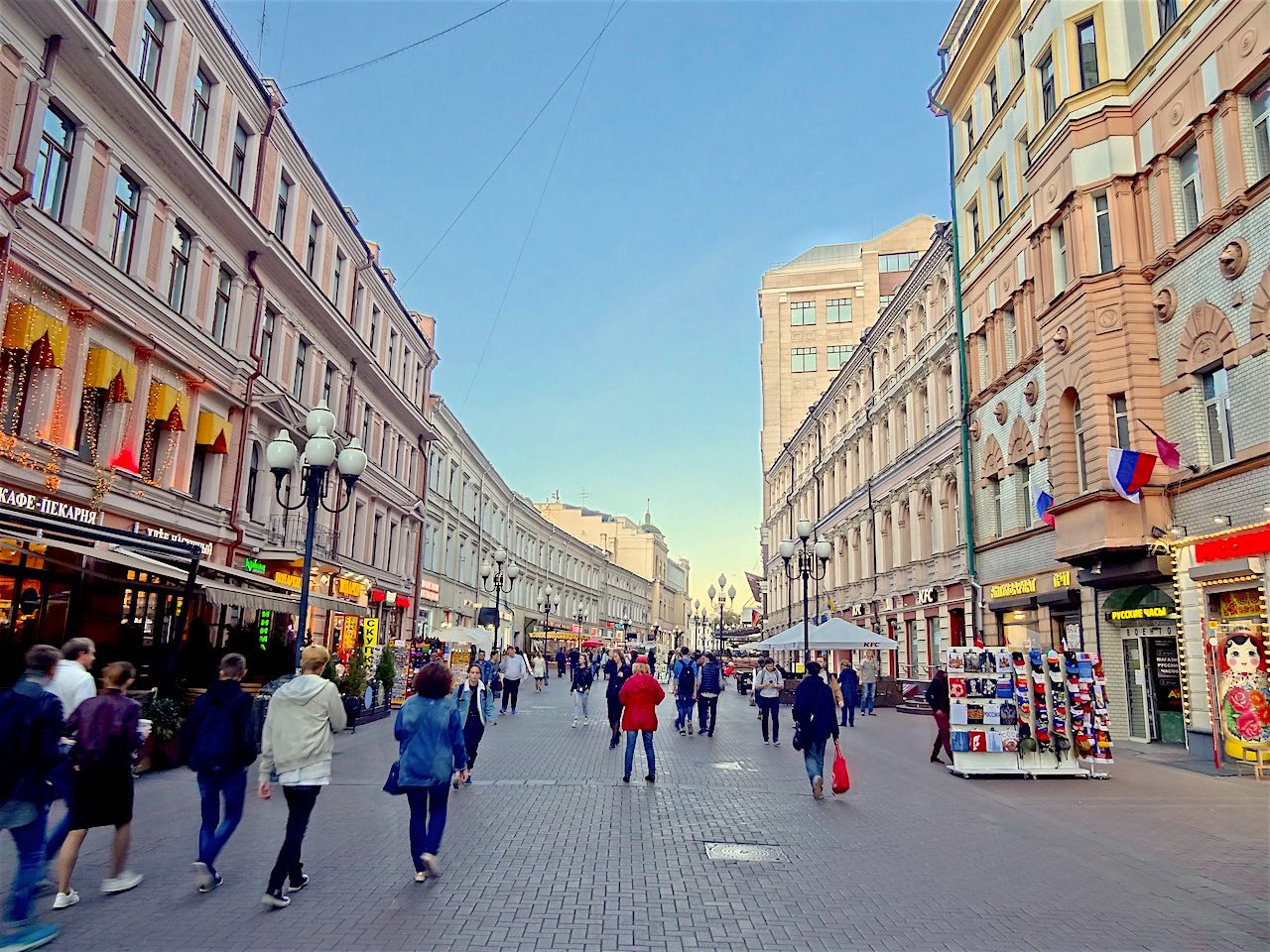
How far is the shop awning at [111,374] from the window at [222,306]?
4.28 m

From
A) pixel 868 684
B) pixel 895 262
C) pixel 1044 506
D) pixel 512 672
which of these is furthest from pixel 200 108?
pixel 895 262

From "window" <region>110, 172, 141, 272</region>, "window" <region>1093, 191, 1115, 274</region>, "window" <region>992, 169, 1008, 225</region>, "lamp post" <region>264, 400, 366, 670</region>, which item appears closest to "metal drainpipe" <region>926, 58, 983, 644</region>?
"window" <region>992, 169, 1008, 225</region>

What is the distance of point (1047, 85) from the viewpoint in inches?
895

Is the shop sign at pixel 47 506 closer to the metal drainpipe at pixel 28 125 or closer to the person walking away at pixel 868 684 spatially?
the metal drainpipe at pixel 28 125

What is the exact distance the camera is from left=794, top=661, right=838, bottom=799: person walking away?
11742mm

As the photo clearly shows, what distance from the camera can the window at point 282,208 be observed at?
2506 centimetres

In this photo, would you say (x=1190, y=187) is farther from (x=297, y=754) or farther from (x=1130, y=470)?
(x=297, y=754)

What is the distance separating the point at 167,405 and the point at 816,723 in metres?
15.2

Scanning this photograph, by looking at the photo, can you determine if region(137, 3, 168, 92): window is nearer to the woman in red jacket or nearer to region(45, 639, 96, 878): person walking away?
region(45, 639, 96, 878): person walking away

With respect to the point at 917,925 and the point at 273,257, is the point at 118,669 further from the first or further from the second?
the point at 273,257

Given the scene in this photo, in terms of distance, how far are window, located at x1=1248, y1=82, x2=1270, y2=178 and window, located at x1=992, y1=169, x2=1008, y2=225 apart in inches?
399

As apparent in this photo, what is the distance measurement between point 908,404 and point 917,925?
3077cm

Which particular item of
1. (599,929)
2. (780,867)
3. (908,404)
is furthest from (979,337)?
(599,929)

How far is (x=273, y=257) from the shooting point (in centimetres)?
2411
